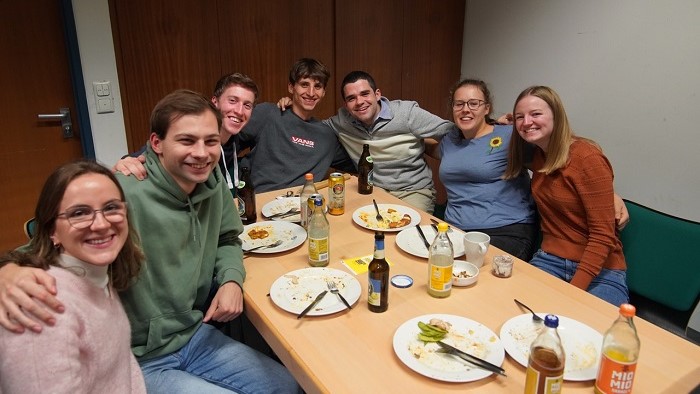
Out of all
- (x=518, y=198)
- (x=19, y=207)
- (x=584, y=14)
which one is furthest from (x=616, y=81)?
(x=19, y=207)

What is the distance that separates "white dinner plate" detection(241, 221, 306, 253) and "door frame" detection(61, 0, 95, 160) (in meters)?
1.21

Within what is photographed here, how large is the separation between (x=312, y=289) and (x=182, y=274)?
399 mm

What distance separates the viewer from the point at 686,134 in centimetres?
268

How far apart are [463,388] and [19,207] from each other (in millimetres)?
2769

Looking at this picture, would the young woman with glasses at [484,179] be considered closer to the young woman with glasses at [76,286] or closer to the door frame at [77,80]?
the young woman with glasses at [76,286]

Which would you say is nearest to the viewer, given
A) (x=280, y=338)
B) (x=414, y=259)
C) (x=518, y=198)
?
(x=280, y=338)

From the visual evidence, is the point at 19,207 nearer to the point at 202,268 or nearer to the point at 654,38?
the point at 202,268

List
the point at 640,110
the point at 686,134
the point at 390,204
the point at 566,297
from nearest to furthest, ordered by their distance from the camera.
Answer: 1. the point at 566,297
2. the point at 390,204
3. the point at 686,134
4. the point at 640,110

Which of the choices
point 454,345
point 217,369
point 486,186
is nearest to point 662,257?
point 486,186

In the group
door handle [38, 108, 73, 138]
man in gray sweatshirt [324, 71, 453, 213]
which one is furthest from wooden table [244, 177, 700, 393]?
door handle [38, 108, 73, 138]

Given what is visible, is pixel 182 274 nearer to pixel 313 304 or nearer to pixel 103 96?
pixel 313 304

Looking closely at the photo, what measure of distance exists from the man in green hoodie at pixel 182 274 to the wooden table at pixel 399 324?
0.17 meters

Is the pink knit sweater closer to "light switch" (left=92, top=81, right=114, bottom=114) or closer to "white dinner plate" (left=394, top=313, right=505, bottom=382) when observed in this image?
"white dinner plate" (left=394, top=313, right=505, bottom=382)

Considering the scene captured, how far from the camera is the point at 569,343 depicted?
1.14 meters
